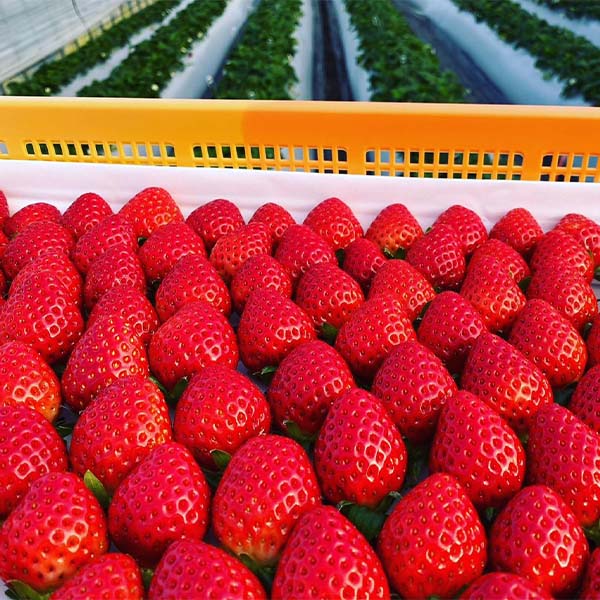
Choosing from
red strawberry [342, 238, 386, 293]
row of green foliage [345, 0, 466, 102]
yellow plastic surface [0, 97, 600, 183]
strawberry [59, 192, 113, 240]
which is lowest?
row of green foliage [345, 0, 466, 102]

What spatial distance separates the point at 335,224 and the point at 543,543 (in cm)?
84

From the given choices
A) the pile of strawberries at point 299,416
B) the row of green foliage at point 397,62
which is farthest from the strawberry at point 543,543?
the row of green foliage at point 397,62

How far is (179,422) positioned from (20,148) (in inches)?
46.5

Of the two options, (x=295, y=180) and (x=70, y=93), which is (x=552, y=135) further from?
(x=70, y=93)

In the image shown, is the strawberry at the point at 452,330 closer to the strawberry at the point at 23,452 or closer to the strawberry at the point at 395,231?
the strawberry at the point at 395,231

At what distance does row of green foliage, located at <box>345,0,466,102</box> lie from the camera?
13.2ft

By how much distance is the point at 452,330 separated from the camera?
111 cm

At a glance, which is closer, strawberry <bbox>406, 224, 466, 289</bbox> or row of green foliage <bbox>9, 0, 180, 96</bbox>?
strawberry <bbox>406, 224, 466, 289</bbox>

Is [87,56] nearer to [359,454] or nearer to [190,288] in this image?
[190,288]

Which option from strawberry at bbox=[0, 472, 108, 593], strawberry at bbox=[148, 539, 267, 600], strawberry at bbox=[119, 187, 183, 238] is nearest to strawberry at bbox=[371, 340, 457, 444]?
strawberry at bbox=[148, 539, 267, 600]

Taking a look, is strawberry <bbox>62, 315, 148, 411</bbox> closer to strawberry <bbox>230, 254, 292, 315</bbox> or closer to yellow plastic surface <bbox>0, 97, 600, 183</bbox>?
strawberry <bbox>230, 254, 292, 315</bbox>

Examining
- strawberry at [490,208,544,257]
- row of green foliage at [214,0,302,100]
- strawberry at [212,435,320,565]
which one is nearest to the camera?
strawberry at [212,435,320,565]

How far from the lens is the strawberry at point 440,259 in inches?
52.0

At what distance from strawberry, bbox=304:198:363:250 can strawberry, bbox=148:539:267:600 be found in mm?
806
